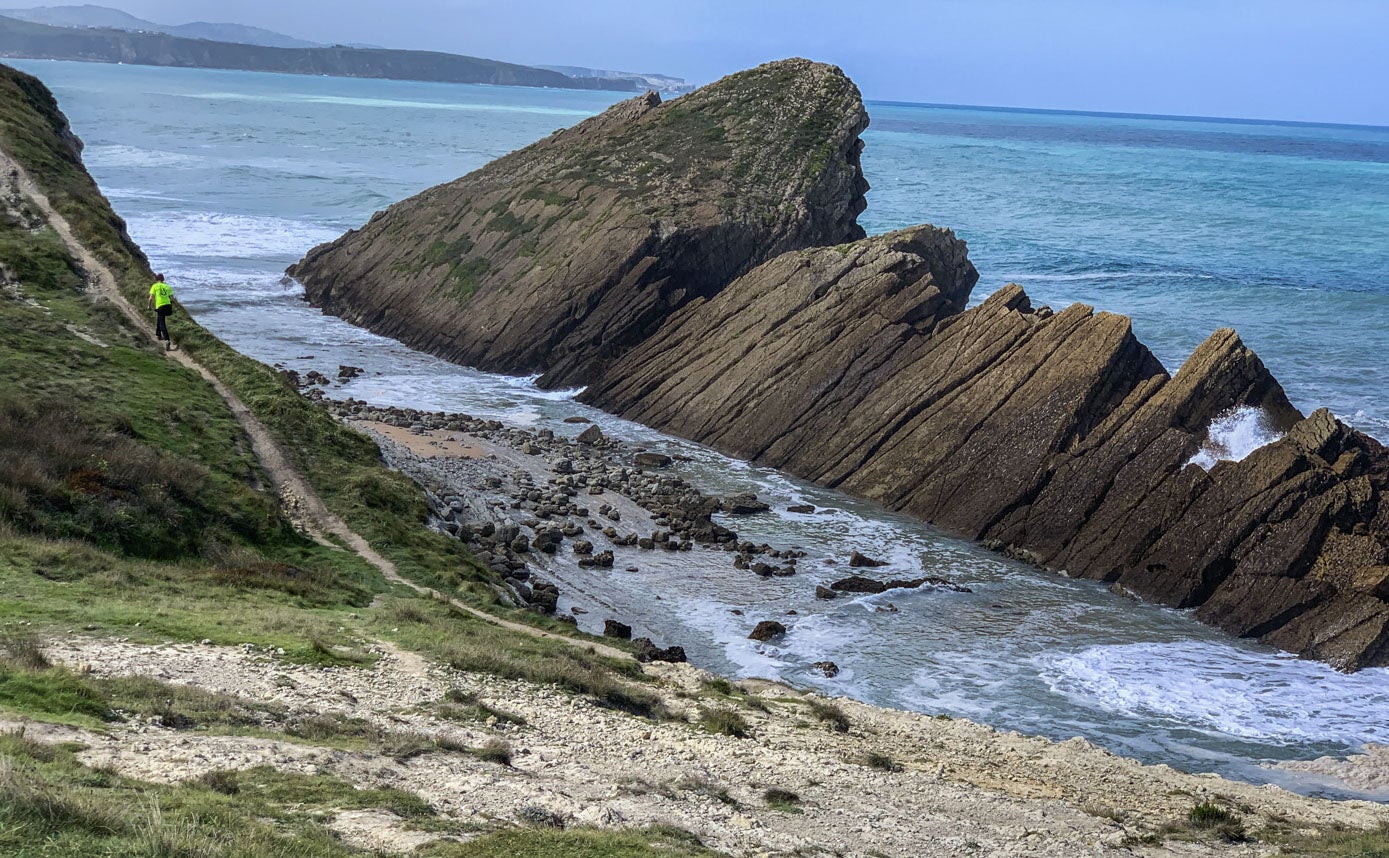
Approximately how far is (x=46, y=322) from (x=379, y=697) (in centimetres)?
2231

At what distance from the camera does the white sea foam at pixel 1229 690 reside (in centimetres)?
2678

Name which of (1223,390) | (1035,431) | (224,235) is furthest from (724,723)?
(224,235)

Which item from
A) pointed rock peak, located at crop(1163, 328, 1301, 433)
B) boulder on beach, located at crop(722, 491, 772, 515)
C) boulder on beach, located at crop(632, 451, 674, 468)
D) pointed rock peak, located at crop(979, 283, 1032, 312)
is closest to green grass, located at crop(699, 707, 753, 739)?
boulder on beach, located at crop(722, 491, 772, 515)

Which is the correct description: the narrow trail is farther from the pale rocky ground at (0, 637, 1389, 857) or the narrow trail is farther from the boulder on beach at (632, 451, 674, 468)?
the boulder on beach at (632, 451, 674, 468)

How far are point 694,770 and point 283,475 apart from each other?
16.9 meters

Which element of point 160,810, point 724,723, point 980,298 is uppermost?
point 980,298

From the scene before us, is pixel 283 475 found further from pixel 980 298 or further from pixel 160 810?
pixel 980 298

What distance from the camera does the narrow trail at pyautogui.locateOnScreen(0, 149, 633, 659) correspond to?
25875 mm

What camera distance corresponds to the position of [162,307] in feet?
122

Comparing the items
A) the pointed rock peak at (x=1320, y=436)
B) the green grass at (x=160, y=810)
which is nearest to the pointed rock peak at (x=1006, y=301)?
the pointed rock peak at (x=1320, y=436)

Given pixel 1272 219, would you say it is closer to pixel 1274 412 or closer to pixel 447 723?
pixel 1274 412

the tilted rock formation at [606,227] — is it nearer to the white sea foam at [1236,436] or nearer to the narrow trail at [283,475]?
the narrow trail at [283,475]

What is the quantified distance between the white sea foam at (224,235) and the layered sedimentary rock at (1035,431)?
41.6 metres

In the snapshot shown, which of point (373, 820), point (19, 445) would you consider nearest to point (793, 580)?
point (19, 445)
